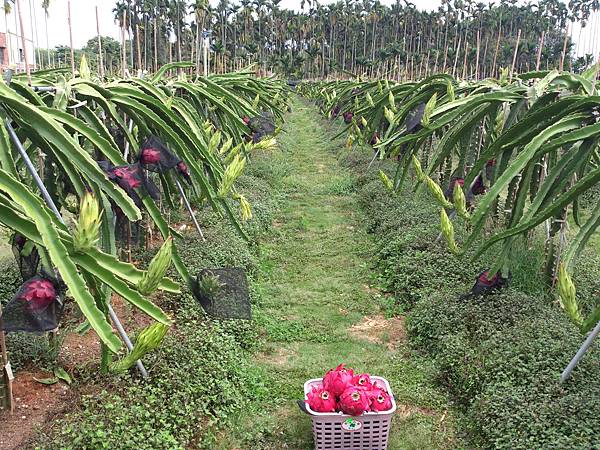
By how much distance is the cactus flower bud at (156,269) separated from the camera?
193 cm

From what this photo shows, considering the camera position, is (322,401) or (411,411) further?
(411,411)

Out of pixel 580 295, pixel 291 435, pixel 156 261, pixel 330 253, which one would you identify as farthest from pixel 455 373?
pixel 330 253

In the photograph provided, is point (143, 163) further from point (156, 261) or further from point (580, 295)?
point (580, 295)

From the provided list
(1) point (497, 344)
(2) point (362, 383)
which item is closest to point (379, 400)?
(2) point (362, 383)

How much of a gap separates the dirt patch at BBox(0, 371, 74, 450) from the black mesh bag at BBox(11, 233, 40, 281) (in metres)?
0.57

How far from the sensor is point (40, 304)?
7.27 ft

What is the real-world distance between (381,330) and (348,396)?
157 cm

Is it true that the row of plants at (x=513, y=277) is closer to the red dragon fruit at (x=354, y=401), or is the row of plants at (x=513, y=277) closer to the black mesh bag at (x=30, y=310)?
the red dragon fruit at (x=354, y=401)

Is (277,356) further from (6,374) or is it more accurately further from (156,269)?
(156,269)

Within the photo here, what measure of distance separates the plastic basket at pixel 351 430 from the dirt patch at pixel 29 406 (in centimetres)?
123

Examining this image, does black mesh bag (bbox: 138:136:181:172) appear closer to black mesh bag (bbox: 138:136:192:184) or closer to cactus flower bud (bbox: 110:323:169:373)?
black mesh bag (bbox: 138:136:192:184)

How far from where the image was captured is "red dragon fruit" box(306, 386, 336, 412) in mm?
2754

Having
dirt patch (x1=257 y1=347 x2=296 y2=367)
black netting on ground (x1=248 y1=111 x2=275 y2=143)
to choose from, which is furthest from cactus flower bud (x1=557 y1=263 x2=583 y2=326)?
black netting on ground (x1=248 y1=111 x2=275 y2=143)

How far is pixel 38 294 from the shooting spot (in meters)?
2.21
